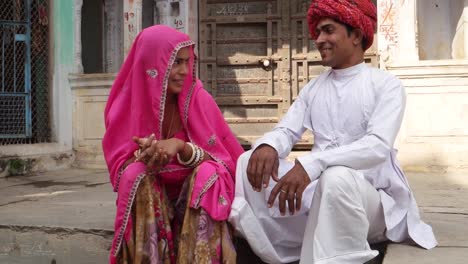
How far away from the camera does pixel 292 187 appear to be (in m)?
2.35

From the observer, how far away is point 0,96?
684cm

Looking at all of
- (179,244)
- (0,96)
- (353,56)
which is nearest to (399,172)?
(353,56)

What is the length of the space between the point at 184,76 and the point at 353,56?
78 centimetres

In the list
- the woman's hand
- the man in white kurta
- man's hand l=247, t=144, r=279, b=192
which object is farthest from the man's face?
the woman's hand

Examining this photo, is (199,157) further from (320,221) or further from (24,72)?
(24,72)

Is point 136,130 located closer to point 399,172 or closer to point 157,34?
point 157,34

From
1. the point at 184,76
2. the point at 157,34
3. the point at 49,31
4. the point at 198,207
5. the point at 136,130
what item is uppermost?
the point at 49,31

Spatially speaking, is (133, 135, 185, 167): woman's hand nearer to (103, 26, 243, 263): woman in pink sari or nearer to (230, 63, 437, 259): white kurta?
(103, 26, 243, 263): woman in pink sari

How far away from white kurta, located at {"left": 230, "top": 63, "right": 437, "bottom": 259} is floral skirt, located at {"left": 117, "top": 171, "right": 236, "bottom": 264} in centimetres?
13

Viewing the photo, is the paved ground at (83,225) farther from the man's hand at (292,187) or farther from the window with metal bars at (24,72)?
the window with metal bars at (24,72)

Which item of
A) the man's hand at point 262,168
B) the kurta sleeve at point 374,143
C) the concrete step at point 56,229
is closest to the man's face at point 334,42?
the kurta sleeve at point 374,143

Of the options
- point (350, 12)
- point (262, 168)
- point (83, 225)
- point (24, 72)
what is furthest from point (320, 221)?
point (24, 72)

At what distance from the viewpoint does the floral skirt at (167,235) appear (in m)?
2.63

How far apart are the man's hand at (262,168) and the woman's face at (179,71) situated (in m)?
0.55
